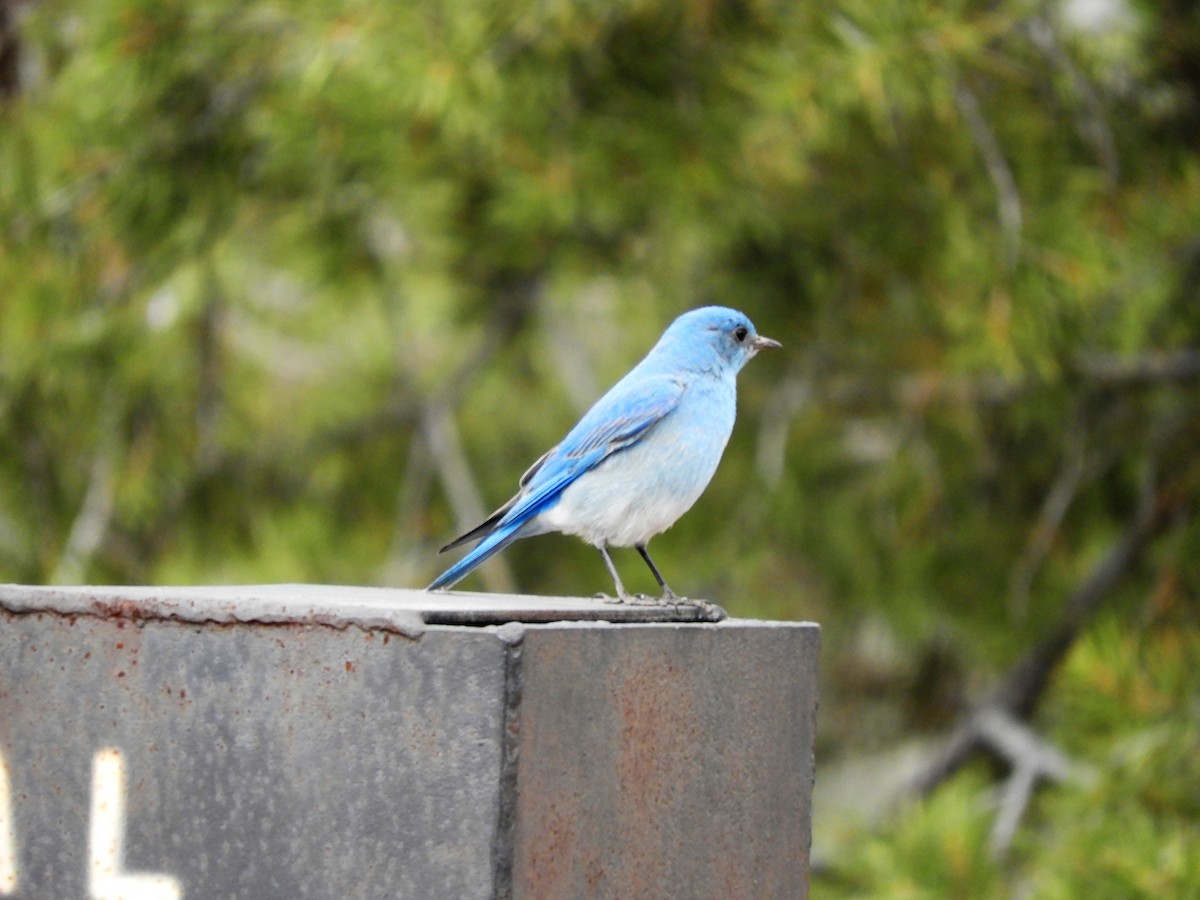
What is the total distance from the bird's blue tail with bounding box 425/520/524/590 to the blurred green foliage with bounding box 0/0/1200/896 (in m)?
1.14

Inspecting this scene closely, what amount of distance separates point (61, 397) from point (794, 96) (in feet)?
6.91

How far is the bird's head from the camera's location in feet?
9.84

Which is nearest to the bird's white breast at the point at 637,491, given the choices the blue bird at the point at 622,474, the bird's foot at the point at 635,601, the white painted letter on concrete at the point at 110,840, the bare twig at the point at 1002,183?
the blue bird at the point at 622,474

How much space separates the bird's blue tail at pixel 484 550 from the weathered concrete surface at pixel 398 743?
0.53 metres

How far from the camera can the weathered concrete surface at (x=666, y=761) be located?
1644 millimetres

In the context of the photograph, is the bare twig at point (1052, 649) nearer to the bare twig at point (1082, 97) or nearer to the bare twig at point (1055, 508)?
the bare twig at point (1055, 508)

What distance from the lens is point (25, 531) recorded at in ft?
15.0

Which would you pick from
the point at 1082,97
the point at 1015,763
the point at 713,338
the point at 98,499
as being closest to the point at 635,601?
the point at 713,338

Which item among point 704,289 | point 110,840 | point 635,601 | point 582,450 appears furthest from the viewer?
point 704,289

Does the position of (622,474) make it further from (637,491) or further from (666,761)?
(666,761)

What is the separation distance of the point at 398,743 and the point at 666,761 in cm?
32

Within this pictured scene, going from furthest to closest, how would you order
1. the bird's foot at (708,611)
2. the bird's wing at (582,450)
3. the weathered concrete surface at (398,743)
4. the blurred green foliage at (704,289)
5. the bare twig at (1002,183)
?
the blurred green foliage at (704,289), the bare twig at (1002,183), the bird's wing at (582,450), the bird's foot at (708,611), the weathered concrete surface at (398,743)

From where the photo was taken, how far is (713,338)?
9.98 ft

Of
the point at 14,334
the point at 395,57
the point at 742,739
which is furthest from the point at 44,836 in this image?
the point at 14,334
